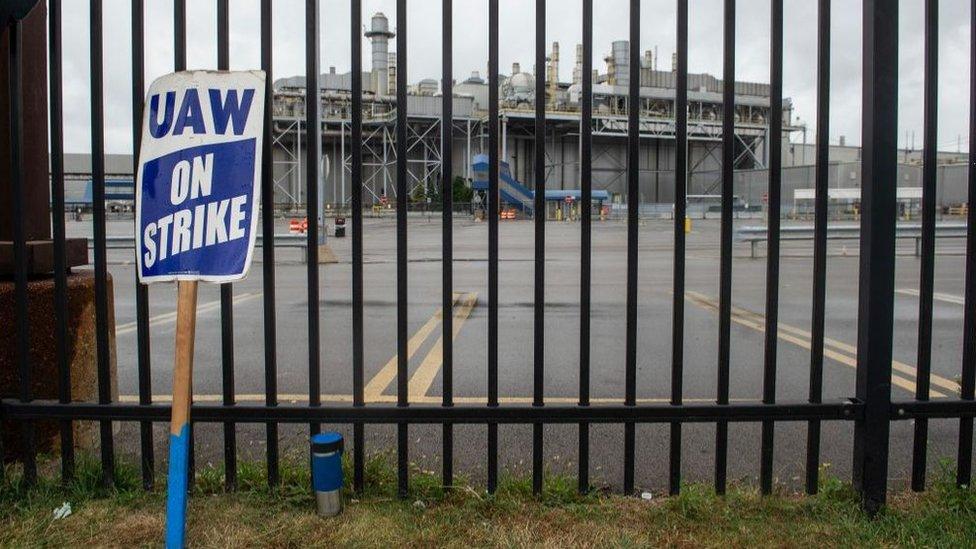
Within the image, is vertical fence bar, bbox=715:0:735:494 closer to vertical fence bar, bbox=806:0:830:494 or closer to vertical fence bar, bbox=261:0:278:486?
vertical fence bar, bbox=806:0:830:494

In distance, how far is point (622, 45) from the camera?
183ft

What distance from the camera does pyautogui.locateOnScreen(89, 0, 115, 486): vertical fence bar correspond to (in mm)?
3162

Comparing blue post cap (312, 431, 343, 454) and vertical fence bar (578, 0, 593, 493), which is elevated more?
vertical fence bar (578, 0, 593, 493)

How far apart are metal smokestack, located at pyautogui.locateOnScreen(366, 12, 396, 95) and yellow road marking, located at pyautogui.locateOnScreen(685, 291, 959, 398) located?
4723cm

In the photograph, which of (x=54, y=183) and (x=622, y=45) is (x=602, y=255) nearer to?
(x=54, y=183)

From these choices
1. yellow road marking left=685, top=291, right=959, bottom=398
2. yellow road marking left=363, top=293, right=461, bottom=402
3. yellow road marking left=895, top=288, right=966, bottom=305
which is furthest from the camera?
yellow road marking left=895, top=288, right=966, bottom=305

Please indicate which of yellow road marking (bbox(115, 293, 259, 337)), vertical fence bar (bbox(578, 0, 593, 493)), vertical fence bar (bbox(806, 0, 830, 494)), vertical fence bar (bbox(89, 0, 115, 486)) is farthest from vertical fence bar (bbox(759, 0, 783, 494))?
yellow road marking (bbox(115, 293, 259, 337))

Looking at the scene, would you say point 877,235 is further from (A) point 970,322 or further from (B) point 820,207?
(A) point 970,322

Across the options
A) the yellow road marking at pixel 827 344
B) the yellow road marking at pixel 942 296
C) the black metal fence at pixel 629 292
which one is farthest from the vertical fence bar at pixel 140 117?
the yellow road marking at pixel 942 296

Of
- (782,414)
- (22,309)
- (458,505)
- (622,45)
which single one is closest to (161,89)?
(22,309)

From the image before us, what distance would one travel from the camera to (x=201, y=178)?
264 cm

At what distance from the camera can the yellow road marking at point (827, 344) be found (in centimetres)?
552

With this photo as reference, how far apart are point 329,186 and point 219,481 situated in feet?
165

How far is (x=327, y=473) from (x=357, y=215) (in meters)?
1.03
